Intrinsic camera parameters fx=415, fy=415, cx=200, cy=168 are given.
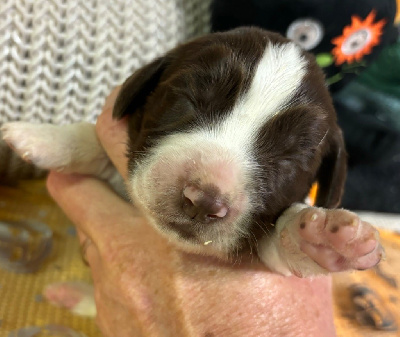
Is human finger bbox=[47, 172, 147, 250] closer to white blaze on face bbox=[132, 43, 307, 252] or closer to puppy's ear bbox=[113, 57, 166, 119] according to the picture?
white blaze on face bbox=[132, 43, 307, 252]

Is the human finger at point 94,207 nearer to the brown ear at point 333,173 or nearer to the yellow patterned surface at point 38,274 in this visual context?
the yellow patterned surface at point 38,274

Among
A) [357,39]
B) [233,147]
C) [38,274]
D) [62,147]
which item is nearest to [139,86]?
[62,147]

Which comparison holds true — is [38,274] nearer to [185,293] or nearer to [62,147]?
[62,147]

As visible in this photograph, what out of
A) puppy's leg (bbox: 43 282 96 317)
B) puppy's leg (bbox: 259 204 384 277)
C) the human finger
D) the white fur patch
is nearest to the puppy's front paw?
the human finger

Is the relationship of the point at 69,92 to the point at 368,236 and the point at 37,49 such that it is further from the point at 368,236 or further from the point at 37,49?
the point at 368,236

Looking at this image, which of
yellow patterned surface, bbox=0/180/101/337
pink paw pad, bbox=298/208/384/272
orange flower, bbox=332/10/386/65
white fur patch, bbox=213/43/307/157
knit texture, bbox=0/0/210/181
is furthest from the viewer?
orange flower, bbox=332/10/386/65
